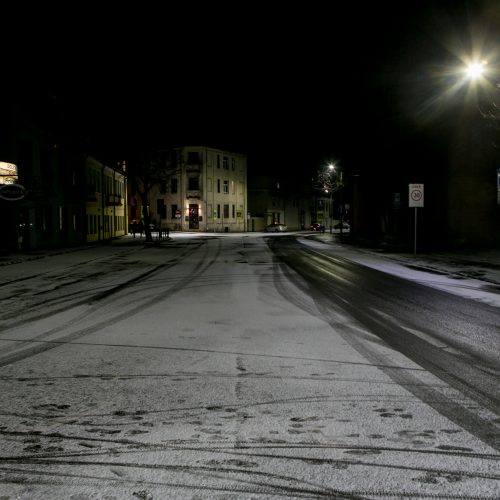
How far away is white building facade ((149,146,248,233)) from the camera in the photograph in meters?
75.2

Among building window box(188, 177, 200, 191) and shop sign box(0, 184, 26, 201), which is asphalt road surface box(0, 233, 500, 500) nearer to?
shop sign box(0, 184, 26, 201)

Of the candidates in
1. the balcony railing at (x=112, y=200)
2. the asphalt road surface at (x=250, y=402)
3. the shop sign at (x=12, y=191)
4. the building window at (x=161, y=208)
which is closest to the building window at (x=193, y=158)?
the building window at (x=161, y=208)

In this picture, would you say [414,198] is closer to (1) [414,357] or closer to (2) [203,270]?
(2) [203,270]

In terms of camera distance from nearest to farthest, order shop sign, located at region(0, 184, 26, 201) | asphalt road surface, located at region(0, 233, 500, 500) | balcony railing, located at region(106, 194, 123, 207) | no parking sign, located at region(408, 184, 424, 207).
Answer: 1. asphalt road surface, located at region(0, 233, 500, 500)
2. no parking sign, located at region(408, 184, 424, 207)
3. shop sign, located at region(0, 184, 26, 201)
4. balcony railing, located at region(106, 194, 123, 207)

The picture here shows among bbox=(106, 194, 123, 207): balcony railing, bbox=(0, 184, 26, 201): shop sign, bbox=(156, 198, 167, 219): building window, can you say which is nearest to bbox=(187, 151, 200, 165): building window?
bbox=(156, 198, 167, 219): building window

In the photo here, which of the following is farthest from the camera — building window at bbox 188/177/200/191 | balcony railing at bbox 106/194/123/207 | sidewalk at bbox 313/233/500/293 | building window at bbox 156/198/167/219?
building window at bbox 156/198/167/219

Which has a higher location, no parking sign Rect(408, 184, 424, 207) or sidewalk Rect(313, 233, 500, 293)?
no parking sign Rect(408, 184, 424, 207)

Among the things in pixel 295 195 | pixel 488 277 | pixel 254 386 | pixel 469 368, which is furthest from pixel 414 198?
pixel 295 195

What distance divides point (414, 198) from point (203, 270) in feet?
33.2

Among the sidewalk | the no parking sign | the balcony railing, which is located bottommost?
the sidewalk

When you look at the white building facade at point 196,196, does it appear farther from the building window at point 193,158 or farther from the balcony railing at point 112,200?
the balcony railing at point 112,200

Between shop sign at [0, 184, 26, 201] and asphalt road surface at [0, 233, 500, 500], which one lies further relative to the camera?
shop sign at [0, 184, 26, 201]

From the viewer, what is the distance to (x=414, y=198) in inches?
905

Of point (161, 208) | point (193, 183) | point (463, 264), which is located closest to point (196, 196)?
point (193, 183)
